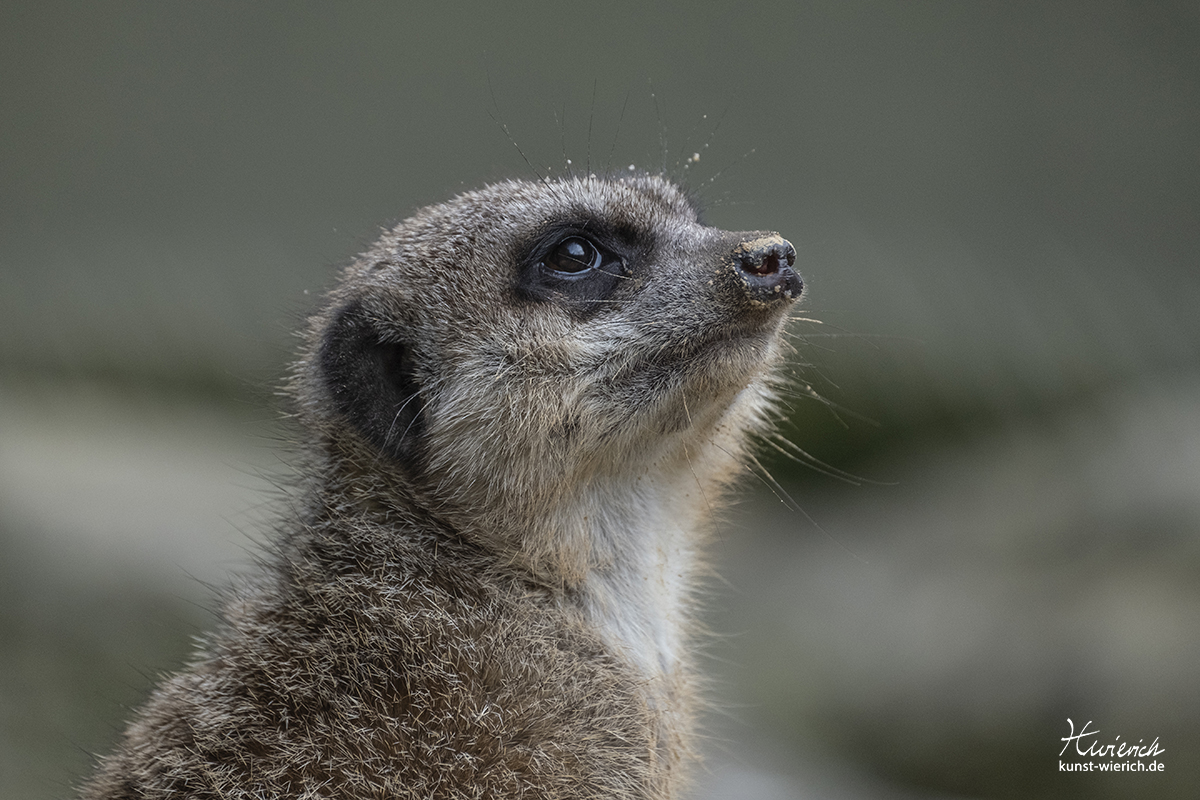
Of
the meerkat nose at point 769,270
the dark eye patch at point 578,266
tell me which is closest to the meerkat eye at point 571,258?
the dark eye patch at point 578,266

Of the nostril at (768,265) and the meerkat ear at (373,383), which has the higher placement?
the nostril at (768,265)

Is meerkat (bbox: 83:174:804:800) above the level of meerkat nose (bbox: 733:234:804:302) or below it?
below

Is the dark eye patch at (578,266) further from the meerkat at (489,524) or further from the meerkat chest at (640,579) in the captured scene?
the meerkat chest at (640,579)

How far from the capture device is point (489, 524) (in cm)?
232

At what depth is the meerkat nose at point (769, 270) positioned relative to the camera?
2.24m

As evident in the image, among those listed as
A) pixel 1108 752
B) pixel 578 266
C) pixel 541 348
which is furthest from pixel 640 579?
pixel 1108 752

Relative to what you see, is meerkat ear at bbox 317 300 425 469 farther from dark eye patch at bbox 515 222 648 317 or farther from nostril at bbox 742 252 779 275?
nostril at bbox 742 252 779 275

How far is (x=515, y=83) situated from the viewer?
6750 millimetres

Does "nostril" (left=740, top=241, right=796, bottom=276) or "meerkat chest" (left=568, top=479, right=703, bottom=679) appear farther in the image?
"meerkat chest" (left=568, top=479, right=703, bottom=679)

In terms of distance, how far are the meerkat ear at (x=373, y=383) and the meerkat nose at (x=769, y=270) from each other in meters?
0.82

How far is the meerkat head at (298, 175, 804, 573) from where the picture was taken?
230 cm

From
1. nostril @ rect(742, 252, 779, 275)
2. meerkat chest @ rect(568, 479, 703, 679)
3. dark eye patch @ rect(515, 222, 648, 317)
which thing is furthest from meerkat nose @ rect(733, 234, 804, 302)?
meerkat chest @ rect(568, 479, 703, 679)

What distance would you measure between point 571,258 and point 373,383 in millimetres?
569

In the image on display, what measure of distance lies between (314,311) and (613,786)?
1.56 metres
